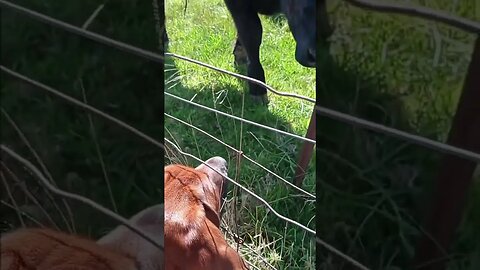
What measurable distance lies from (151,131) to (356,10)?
1.27 feet

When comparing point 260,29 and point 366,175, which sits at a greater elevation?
point 260,29

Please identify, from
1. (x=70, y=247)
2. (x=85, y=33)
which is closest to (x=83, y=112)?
(x=85, y=33)

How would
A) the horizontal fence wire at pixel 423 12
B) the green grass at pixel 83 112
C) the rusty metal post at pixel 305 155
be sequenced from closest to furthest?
the horizontal fence wire at pixel 423 12 < the green grass at pixel 83 112 < the rusty metal post at pixel 305 155

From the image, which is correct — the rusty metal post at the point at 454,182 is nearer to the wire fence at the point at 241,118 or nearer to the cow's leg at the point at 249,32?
the wire fence at the point at 241,118

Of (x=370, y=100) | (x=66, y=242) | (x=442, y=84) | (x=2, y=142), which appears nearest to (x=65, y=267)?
(x=66, y=242)

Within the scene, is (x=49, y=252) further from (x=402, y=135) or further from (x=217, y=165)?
(x=402, y=135)

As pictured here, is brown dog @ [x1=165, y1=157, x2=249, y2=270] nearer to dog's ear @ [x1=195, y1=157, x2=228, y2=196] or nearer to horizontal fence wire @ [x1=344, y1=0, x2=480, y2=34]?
dog's ear @ [x1=195, y1=157, x2=228, y2=196]

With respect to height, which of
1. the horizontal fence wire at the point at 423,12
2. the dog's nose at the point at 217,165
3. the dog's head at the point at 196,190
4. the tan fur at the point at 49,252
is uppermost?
the horizontal fence wire at the point at 423,12

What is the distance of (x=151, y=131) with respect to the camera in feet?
4.06

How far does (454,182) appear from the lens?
1.13 metres

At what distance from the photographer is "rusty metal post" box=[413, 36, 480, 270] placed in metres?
1.11

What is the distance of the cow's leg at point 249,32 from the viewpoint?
132cm

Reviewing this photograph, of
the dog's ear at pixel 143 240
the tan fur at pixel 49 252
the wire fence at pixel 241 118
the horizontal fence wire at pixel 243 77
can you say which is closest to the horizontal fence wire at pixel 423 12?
the wire fence at pixel 241 118

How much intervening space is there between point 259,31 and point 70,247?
0.50 metres
